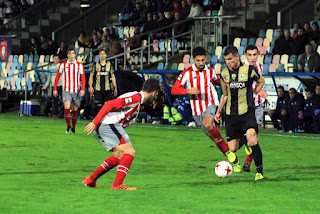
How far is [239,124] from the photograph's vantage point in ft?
31.2

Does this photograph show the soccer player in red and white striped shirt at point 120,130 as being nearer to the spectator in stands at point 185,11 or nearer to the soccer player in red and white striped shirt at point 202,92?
the soccer player in red and white striped shirt at point 202,92

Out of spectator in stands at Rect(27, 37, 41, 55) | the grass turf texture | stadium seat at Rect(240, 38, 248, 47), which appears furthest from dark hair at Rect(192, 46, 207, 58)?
spectator in stands at Rect(27, 37, 41, 55)

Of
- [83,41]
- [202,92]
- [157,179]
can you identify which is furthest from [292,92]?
[83,41]

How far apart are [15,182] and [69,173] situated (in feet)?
3.47

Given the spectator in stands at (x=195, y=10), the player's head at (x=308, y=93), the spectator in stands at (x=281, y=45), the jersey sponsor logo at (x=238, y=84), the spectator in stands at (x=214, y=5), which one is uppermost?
the spectator in stands at (x=214, y=5)

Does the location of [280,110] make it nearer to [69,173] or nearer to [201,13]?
[201,13]

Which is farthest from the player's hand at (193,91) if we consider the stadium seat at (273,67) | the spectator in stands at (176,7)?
the spectator in stands at (176,7)

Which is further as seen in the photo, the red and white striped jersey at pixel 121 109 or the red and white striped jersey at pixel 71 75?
the red and white striped jersey at pixel 71 75

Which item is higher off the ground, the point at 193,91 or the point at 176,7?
the point at 176,7

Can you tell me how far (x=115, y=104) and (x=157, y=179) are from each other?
5.33ft

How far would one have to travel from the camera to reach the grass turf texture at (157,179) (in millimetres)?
6996

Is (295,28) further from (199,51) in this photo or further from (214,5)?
(199,51)

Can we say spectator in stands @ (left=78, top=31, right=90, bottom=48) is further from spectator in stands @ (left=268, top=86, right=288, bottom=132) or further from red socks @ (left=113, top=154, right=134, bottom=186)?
red socks @ (left=113, top=154, right=134, bottom=186)

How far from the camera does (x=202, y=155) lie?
12211 millimetres
